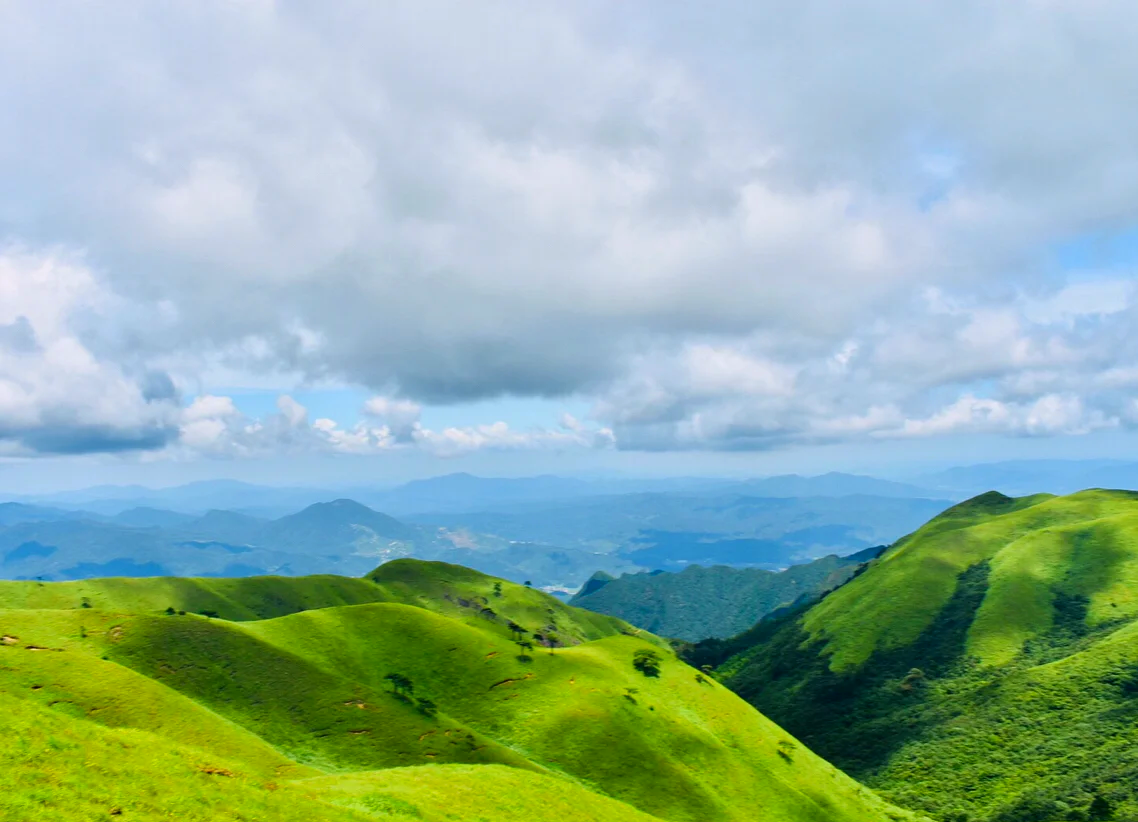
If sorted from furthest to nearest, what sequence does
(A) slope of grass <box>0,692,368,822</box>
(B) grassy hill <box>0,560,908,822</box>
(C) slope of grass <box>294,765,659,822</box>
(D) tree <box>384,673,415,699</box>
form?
(D) tree <box>384,673,415,699</box> → (C) slope of grass <box>294,765,659,822</box> → (B) grassy hill <box>0,560,908,822</box> → (A) slope of grass <box>0,692,368,822</box>

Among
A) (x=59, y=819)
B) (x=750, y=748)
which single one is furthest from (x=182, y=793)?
(x=750, y=748)

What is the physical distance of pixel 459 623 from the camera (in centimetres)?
15075

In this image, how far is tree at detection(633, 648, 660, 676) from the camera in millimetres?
145000

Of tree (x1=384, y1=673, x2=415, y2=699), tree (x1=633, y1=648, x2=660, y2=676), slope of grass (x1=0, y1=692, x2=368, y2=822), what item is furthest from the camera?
tree (x1=633, y1=648, x2=660, y2=676)

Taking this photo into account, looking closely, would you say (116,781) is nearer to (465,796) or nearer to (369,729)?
(465,796)

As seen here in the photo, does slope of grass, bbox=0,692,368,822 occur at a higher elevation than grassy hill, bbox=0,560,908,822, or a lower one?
higher

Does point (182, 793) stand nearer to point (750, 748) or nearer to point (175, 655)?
point (175, 655)

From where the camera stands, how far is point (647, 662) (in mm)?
149375

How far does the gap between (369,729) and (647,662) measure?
73575 millimetres

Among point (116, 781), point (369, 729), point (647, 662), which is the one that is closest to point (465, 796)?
point (116, 781)

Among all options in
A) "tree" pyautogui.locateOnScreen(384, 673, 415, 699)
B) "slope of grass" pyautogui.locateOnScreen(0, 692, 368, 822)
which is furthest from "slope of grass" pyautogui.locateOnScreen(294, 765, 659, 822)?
"tree" pyautogui.locateOnScreen(384, 673, 415, 699)

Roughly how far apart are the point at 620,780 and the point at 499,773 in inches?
1415

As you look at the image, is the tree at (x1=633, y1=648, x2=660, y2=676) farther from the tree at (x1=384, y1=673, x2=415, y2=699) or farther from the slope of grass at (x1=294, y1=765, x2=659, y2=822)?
the slope of grass at (x1=294, y1=765, x2=659, y2=822)

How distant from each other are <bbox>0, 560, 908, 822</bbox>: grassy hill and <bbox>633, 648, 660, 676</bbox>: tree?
0.75 meters
